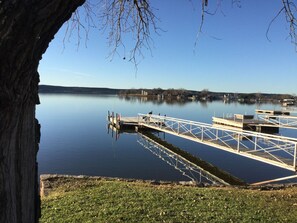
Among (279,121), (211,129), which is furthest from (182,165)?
(279,121)

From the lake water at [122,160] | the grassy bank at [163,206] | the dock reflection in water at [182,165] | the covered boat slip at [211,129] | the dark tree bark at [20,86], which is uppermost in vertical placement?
the dark tree bark at [20,86]

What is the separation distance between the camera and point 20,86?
1729mm

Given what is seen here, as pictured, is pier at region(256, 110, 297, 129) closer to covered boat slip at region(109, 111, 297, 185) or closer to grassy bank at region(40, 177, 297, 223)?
covered boat slip at region(109, 111, 297, 185)

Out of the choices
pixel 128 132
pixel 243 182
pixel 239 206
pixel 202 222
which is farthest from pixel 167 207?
pixel 128 132

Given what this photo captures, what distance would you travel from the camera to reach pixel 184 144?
29.0 meters

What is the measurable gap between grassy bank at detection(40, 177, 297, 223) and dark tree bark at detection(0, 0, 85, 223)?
15.9 ft

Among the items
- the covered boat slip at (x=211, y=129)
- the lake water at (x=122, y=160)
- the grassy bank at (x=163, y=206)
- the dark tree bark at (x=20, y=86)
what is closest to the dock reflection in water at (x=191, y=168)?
the lake water at (x=122, y=160)

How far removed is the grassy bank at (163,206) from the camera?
675 cm

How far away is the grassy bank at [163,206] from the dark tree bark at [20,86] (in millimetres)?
4843

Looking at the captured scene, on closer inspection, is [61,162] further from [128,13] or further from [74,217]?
[128,13]

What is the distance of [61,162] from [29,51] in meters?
19.6

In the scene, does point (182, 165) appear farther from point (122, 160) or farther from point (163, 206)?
point (163, 206)

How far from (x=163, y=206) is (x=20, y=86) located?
6247 millimetres

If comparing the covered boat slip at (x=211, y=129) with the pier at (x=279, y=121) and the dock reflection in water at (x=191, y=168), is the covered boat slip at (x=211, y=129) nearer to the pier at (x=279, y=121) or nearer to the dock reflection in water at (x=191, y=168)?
the pier at (x=279, y=121)
